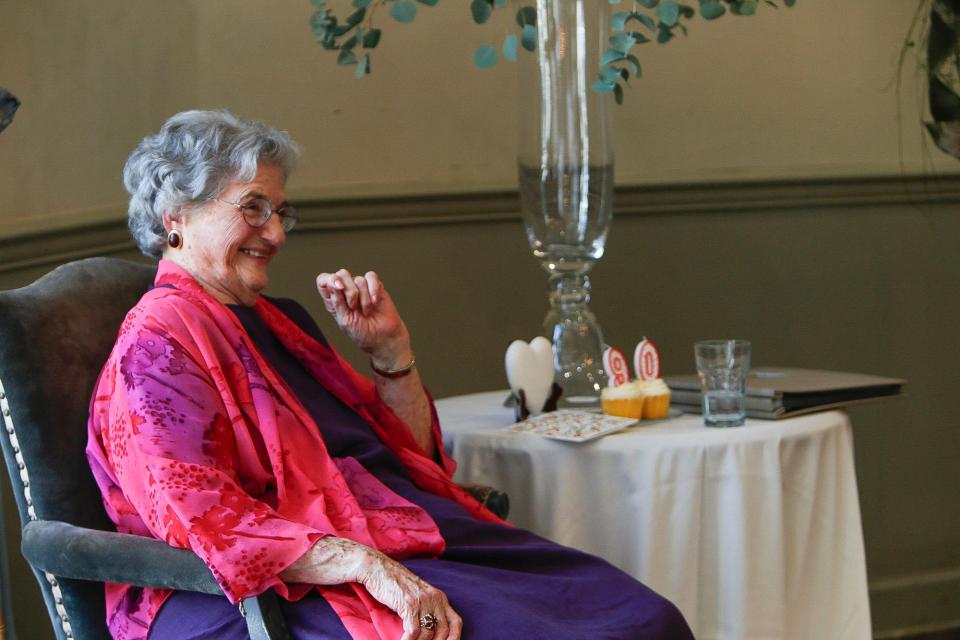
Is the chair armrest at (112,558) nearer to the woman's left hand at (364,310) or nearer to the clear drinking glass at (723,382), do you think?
the woman's left hand at (364,310)

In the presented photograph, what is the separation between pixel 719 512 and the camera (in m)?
2.04

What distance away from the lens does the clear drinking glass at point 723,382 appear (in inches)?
81.3

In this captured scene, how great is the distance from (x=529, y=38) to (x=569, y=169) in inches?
11.0

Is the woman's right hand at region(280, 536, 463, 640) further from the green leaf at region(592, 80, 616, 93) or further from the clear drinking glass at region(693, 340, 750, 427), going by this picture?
the green leaf at region(592, 80, 616, 93)

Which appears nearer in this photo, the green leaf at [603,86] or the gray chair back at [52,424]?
the gray chair back at [52,424]

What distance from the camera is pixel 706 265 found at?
3430 millimetres

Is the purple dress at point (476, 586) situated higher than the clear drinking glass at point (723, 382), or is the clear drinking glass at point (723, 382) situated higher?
the clear drinking glass at point (723, 382)

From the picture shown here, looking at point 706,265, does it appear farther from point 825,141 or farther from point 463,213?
point 463,213

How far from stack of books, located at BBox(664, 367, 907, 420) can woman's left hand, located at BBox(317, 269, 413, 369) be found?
60 centimetres

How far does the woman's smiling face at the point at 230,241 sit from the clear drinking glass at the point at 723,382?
30.1 inches

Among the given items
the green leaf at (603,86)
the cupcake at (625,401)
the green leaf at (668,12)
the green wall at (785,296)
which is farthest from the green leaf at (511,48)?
the green wall at (785,296)

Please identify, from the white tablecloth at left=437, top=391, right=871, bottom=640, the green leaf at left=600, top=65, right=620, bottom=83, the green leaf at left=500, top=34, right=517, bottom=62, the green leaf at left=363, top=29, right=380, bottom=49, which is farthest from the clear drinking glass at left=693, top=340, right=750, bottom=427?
the green leaf at left=363, top=29, right=380, bottom=49

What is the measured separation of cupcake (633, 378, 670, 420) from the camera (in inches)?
85.6

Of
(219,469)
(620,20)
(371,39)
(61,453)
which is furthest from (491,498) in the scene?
(371,39)
